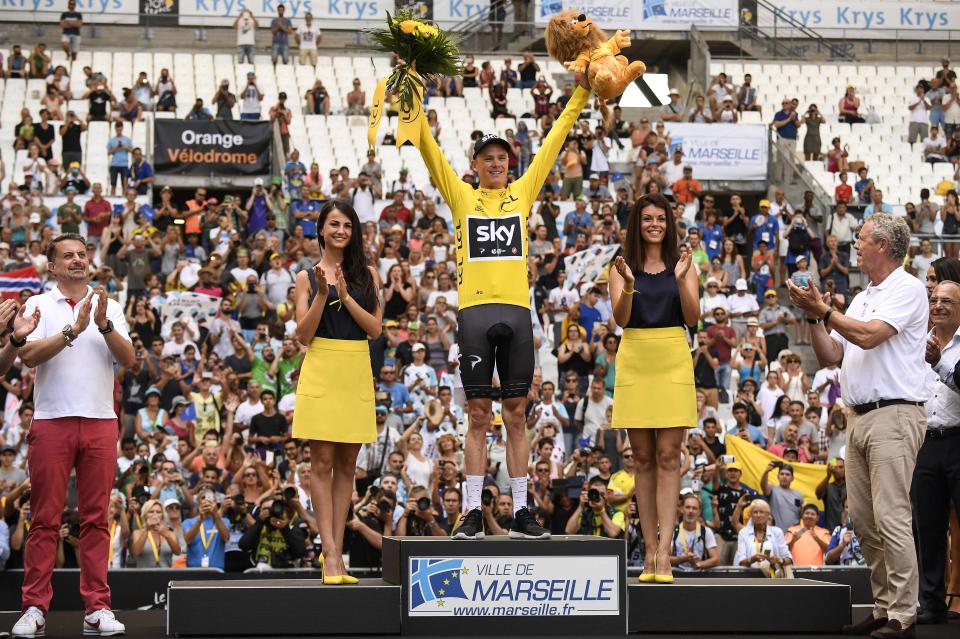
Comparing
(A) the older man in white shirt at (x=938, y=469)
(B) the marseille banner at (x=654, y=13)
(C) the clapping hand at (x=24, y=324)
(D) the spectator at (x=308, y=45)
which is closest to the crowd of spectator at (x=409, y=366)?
(A) the older man in white shirt at (x=938, y=469)

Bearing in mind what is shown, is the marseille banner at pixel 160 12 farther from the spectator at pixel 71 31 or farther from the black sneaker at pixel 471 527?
the black sneaker at pixel 471 527

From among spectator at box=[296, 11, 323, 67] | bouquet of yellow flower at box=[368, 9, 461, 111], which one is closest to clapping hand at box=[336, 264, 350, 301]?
bouquet of yellow flower at box=[368, 9, 461, 111]

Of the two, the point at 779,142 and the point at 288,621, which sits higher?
the point at 779,142

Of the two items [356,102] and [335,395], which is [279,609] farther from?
[356,102]

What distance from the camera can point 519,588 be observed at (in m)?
7.45

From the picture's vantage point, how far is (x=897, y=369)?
747cm

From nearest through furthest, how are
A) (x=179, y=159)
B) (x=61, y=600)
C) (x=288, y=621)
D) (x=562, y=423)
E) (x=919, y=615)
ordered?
1. (x=288, y=621)
2. (x=919, y=615)
3. (x=61, y=600)
4. (x=562, y=423)
5. (x=179, y=159)

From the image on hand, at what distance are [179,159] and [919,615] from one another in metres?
16.3

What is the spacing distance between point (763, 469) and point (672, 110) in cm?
1372

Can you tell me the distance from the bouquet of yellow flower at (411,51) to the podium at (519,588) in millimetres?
2592

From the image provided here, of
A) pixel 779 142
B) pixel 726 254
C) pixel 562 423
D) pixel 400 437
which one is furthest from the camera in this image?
pixel 779 142

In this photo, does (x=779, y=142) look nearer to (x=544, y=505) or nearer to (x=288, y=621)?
(x=544, y=505)

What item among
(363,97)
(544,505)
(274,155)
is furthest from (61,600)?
(363,97)

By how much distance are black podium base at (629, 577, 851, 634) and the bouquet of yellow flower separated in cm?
310
